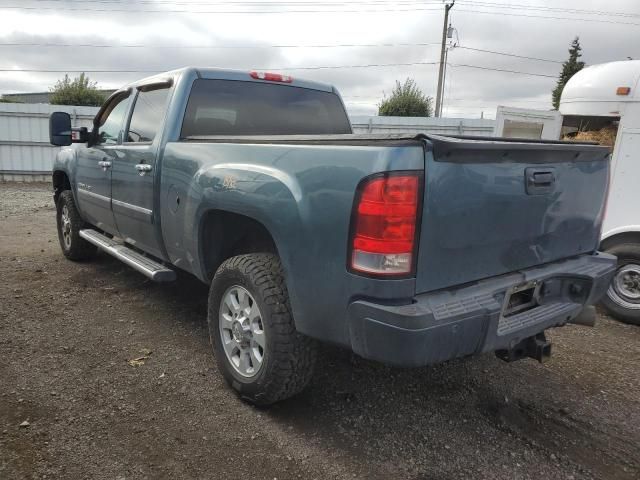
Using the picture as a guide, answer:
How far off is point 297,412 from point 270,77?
275 cm

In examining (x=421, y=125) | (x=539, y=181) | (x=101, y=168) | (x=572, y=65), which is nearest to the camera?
(x=539, y=181)

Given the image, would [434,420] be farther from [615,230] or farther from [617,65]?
[617,65]

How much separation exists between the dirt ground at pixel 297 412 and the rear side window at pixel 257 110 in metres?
1.67

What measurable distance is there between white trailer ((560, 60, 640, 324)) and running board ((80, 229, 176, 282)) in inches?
160

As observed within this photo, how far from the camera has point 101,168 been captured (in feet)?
15.4

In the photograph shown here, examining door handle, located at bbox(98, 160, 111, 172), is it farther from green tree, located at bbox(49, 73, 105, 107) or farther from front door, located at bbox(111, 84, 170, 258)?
green tree, located at bbox(49, 73, 105, 107)

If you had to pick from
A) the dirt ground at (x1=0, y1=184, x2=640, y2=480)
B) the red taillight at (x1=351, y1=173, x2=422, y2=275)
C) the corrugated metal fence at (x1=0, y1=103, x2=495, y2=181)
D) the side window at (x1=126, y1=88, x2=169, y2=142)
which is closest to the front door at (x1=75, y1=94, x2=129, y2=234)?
the side window at (x1=126, y1=88, x2=169, y2=142)

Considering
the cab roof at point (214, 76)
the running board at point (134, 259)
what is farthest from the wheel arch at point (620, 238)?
the running board at point (134, 259)

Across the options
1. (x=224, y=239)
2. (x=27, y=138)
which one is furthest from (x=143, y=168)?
(x=27, y=138)

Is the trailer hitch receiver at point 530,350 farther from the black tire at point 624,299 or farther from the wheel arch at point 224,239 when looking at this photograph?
the black tire at point 624,299

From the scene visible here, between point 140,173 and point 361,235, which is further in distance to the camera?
point 140,173

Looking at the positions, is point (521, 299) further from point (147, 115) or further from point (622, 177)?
point (147, 115)

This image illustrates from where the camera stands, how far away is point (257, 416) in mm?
2885

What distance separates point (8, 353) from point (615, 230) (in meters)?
5.28
